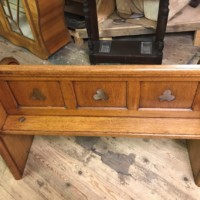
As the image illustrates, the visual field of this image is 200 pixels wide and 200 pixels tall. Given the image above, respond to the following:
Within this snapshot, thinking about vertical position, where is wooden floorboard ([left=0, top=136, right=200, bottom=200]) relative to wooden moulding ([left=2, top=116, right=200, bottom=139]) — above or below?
below

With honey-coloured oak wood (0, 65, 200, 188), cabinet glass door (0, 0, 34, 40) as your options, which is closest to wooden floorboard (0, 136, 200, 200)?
honey-coloured oak wood (0, 65, 200, 188)

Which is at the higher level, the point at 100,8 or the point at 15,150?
the point at 100,8

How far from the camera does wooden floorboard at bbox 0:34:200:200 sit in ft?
4.01

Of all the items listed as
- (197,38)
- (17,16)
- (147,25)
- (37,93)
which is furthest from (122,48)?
(37,93)

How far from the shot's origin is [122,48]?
5.78 feet

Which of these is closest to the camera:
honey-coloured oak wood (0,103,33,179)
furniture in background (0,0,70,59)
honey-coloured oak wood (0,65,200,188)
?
honey-coloured oak wood (0,65,200,188)

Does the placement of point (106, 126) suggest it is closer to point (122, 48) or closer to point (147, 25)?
point (122, 48)

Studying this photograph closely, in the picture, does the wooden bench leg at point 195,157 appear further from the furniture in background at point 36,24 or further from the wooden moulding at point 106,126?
the furniture in background at point 36,24

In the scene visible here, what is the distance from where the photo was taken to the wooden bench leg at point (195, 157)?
1184 mm

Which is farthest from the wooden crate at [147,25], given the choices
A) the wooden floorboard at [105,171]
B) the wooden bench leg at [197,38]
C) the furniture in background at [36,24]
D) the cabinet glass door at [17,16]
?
the wooden floorboard at [105,171]

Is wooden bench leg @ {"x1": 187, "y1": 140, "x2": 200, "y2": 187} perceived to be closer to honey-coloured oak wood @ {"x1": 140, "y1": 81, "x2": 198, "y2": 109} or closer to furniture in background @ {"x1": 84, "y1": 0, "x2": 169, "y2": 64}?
honey-coloured oak wood @ {"x1": 140, "y1": 81, "x2": 198, "y2": 109}

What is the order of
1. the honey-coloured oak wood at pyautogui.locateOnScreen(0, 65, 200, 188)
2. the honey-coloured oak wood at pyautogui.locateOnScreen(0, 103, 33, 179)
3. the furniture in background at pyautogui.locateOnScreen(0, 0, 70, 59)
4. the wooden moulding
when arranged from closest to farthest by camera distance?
the honey-coloured oak wood at pyautogui.locateOnScreen(0, 65, 200, 188) < the wooden moulding < the honey-coloured oak wood at pyautogui.locateOnScreen(0, 103, 33, 179) < the furniture in background at pyautogui.locateOnScreen(0, 0, 70, 59)

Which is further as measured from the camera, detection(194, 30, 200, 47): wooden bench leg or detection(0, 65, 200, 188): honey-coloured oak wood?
detection(194, 30, 200, 47): wooden bench leg

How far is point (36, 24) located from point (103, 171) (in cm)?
109
